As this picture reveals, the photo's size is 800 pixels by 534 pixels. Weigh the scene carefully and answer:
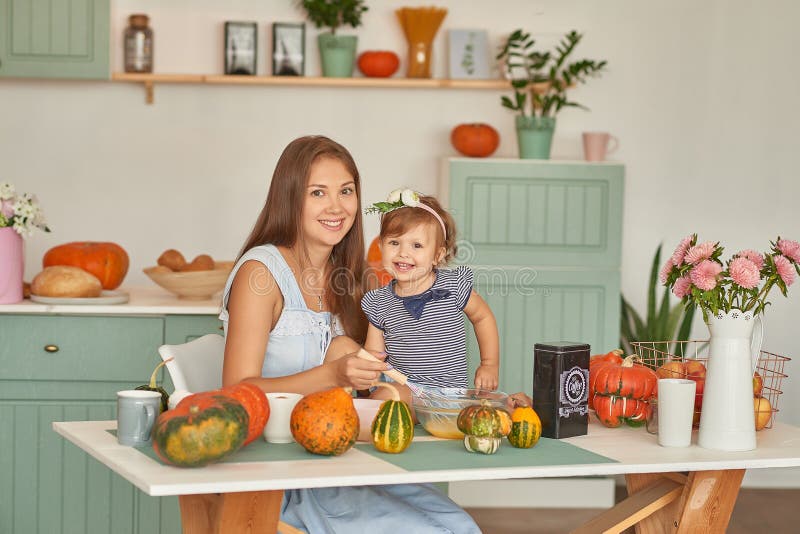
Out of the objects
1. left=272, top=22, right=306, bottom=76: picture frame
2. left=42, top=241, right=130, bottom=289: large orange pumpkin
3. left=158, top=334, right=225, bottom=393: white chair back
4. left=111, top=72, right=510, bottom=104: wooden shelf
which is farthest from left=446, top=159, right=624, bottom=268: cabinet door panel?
left=158, top=334, right=225, bottom=393: white chair back

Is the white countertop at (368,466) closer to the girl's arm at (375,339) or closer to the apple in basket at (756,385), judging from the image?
the apple in basket at (756,385)

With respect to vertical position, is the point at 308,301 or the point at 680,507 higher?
the point at 308,301

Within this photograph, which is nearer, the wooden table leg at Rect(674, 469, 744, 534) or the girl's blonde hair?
the wooden table leg at Rect(674, 469, 744, 534)

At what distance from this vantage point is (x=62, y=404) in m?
3.54

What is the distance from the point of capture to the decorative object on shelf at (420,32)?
462 cm

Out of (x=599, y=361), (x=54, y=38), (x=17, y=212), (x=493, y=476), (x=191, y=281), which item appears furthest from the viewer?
(x=54, y=38)

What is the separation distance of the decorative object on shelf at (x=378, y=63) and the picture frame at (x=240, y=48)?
0.48 m

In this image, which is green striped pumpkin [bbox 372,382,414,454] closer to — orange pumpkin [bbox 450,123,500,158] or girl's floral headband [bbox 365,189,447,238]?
girl's floral headband [bbox 365,189,447,238]

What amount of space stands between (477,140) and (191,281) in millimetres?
1479

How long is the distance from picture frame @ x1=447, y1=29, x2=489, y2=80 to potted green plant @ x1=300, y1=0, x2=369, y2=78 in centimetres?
43

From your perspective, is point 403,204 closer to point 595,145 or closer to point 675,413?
point 675,413

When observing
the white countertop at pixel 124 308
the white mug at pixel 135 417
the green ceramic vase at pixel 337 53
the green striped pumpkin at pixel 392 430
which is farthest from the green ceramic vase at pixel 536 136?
the white mug at pixel 135 417

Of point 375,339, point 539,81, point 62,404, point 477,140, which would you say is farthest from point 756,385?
point 539,81

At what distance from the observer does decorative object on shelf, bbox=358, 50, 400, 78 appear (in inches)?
181
